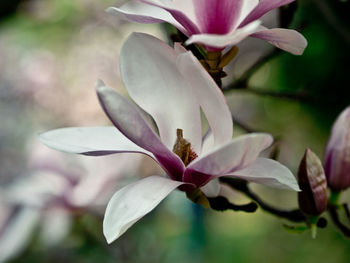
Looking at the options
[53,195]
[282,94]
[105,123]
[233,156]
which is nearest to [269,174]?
[233,156]

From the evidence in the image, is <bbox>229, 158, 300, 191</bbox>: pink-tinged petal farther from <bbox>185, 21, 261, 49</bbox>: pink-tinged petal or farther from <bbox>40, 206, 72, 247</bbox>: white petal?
<bbox>40, 206, 72, 247</bbox>: white petal

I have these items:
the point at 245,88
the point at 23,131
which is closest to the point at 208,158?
the point at 245,88

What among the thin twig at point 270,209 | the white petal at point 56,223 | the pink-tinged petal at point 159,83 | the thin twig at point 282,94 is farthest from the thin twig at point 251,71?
the white petal at point 56,223

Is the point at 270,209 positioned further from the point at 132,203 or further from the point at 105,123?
the point at 105,123

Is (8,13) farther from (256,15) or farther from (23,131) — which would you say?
(256,15)

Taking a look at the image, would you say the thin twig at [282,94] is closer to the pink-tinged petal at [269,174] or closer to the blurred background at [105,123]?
the blurred background at [105,123]

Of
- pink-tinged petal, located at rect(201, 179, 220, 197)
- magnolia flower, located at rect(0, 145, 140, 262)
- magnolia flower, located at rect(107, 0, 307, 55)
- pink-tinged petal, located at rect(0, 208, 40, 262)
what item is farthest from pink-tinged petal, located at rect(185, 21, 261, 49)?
pink-tinged petal, located at rect(0, 208, 40, 262)
